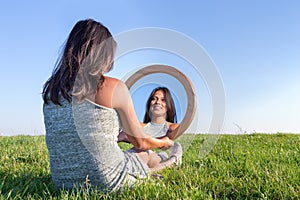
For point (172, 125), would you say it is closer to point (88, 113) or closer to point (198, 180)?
point (198, 180)

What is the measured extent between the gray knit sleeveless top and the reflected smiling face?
729mm

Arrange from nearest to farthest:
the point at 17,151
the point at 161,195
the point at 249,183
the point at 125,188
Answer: the point at 161,195
the point at 125,188
the point at 249,183
the point at 17,151

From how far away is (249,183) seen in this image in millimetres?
3635

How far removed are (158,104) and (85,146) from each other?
3.70ft

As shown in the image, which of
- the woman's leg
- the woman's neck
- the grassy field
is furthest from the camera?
the woman's leg

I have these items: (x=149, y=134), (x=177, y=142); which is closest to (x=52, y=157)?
(x=149, y=134)

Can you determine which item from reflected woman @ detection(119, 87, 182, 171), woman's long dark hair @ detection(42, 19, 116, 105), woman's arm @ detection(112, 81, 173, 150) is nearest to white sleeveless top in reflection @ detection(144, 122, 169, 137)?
reflected woman @ detection(119, 87, 182, 171)

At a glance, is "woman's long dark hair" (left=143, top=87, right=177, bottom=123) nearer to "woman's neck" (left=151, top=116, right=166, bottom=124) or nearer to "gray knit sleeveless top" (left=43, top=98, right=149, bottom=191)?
"woman's neck" (left=151, top=116, right=166, bottom=124)

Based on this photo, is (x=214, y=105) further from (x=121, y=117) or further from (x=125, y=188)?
(x=125, y=188)

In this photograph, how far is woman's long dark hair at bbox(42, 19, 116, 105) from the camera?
3.27m

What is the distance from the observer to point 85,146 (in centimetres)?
337

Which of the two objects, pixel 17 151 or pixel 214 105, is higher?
pixel 214 105

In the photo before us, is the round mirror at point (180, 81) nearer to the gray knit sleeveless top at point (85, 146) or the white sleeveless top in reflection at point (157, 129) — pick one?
the white sleeveless top in reflection at point (157, 129)

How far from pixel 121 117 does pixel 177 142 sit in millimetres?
1554
